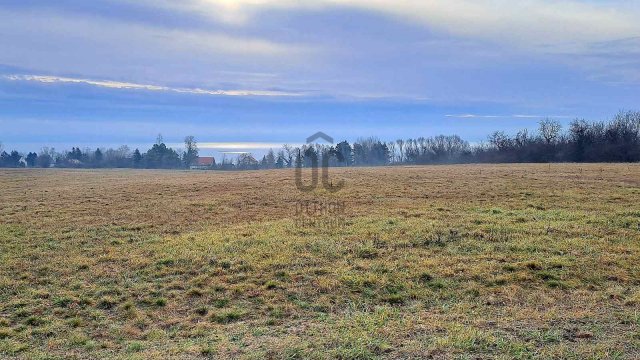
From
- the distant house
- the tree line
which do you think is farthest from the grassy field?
the distant house

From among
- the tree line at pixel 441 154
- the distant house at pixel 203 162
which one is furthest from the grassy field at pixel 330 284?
the distant house at pixel 203 162

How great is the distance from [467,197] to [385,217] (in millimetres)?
5912

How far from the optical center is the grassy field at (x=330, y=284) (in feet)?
18.7

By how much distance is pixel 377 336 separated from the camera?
5754mm

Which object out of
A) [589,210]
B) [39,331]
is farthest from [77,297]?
[589,210]

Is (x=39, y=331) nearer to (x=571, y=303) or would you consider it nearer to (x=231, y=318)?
(x=231, y=318)

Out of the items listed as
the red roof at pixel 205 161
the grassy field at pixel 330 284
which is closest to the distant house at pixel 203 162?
the red roof at pixel 205 161

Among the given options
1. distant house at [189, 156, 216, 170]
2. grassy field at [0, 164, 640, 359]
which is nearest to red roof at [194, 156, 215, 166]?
distant house at [189, 156, 216, 170]

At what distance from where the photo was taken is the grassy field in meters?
5.70

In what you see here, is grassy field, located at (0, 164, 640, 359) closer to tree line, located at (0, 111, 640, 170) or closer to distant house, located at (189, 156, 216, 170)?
tree line, located at (0, 111, 640, 170)

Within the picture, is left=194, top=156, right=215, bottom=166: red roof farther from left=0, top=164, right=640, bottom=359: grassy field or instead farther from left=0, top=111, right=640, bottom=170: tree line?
left=0, top=164, right=640, bottom=359: grassy field

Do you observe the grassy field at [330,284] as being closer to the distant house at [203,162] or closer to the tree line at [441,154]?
the tree line at [441,154]

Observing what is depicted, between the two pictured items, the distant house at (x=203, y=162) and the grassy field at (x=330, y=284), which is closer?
the grassy field at (x=330, y=284)

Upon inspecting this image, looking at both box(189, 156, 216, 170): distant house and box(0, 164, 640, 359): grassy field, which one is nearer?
box(0, 164, 640, 359): grassy field
